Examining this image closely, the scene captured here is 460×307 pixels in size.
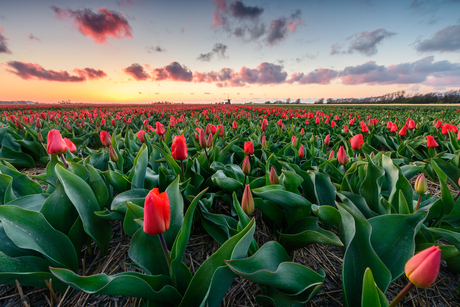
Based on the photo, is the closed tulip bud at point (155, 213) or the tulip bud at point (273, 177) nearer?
the closed tulip bud at point (155, 213)

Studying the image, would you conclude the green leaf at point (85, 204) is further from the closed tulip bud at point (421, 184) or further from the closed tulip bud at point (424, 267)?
the closed tulip bud at point (421, 184)

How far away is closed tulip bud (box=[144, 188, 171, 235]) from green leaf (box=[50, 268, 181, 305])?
0.62ft

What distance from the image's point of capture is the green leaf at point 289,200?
1330 mm

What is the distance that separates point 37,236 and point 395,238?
1.97 metres

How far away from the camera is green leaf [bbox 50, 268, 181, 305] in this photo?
0.77 m

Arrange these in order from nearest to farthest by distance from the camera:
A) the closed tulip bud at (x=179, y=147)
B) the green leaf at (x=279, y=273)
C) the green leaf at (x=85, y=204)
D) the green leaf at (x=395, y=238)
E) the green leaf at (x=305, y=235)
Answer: the green leaf at (x=279, y=273) → the green leaf at (x=395, y=238) → the green leaf at (x=305, y=235) → the green leaf at (x=85, y=204) → the closed tulip bud at (x=179, y=147)

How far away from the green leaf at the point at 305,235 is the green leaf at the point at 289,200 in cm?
6

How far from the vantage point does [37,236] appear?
115 cm

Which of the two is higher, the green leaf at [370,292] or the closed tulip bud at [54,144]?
the closed tulip bud at [54,144]

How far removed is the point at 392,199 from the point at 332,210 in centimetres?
70

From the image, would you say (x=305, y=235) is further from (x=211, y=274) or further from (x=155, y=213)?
(x=155, y=213)

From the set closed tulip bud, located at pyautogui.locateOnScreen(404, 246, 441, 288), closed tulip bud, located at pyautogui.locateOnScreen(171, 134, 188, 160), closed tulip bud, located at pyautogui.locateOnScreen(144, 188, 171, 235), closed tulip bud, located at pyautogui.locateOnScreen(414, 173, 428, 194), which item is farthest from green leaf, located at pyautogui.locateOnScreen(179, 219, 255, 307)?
closed tulip bud, located at pyautogui.locateOnScreen(414, 173, 428, 194)

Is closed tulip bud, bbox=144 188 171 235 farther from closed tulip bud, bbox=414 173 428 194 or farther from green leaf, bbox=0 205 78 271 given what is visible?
closed tulip bud, bbox=414 173 428 194

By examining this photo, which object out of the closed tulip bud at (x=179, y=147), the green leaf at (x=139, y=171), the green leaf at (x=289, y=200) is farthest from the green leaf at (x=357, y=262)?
the green leaf at (x=139, y=171)
